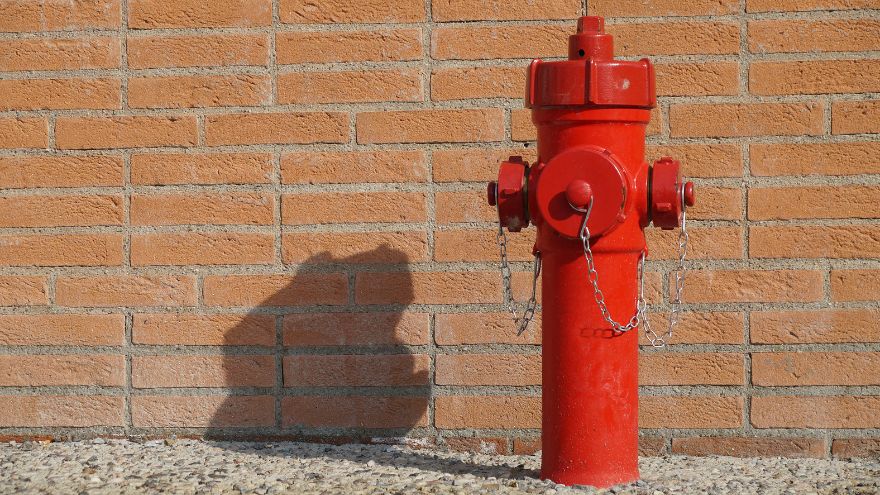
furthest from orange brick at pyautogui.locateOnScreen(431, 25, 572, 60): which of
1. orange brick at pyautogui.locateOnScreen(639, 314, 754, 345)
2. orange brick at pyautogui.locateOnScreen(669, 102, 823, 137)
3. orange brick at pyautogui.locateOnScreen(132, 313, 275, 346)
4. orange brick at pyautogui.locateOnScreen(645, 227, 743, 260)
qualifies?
orange brick at pyautogui.locateOnScreen(132, 313, 275, 346)

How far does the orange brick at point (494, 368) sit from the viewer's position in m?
3.38

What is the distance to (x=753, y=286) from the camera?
130 inches

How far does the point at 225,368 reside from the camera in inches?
136

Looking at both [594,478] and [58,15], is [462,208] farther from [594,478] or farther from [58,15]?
[58,15]

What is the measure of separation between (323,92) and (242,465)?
3.62 feet

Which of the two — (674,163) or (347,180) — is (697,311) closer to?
(674,163)

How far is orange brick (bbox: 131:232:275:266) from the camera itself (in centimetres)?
344

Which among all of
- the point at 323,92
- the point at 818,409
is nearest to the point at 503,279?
the point at 323,92

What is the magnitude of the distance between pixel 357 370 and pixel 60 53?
1308 mm

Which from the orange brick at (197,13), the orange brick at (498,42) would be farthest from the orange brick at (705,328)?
the orange brick at (197,13)

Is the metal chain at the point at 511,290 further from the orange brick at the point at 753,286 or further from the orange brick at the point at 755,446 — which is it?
the orange brick at the point at 755,446

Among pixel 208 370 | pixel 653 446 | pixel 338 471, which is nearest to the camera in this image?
pixel 338 471

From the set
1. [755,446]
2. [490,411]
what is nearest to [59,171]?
[490,411]

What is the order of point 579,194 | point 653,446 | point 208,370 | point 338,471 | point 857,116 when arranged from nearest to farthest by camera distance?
point 579,194
point 338,471
point 857,116
point 653,446
point 208,370
